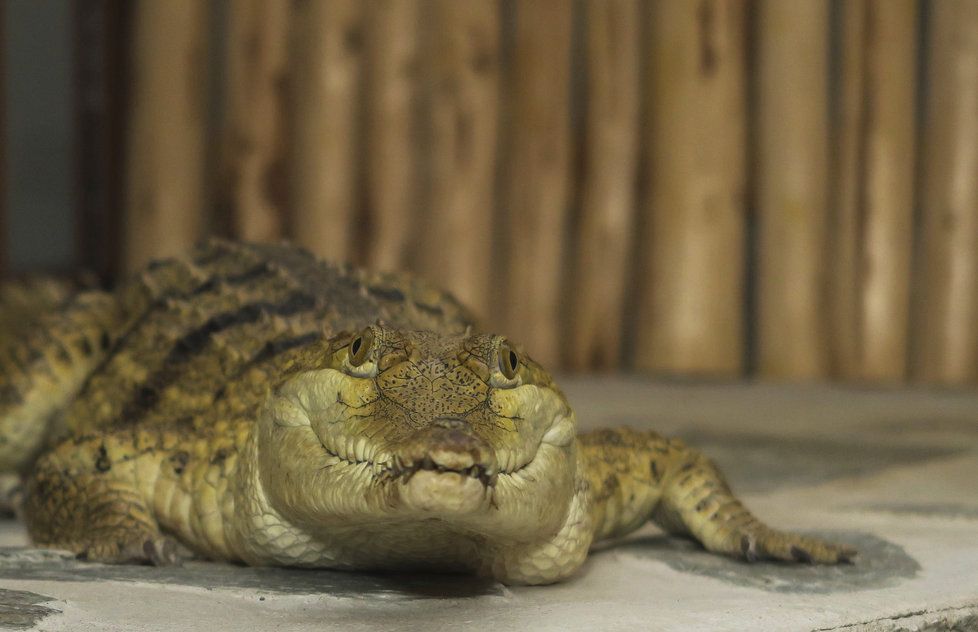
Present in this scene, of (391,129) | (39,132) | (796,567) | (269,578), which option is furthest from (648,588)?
(39,132)

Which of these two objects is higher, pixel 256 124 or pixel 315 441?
pixel 256 124

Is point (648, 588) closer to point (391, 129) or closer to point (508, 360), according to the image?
point (508, 360)

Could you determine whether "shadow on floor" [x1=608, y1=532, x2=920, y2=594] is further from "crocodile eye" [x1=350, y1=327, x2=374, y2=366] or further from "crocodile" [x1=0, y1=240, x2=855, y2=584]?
"crocodile eye" [x1=350, y1=327, x2=374, y2=366]

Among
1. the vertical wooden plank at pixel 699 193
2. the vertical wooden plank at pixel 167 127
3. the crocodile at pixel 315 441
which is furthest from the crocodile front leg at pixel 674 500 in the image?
the vertical wooden plank at pixel 167 127

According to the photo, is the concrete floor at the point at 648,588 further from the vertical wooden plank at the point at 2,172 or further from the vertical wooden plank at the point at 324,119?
the vertical wooden plank at the point at 2,172

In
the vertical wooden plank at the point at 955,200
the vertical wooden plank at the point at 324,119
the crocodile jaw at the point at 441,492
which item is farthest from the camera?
the vertical wooden plank at the point at 324,119

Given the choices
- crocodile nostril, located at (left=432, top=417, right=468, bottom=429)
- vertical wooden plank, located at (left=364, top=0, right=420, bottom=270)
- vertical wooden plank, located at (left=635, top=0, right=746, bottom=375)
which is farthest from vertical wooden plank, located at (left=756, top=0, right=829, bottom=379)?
crocodile nostril, located at (left=432, top=417, right=468, bottom=429)

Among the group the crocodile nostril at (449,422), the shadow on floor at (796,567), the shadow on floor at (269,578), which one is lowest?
the shadow on floor at (269,578)
